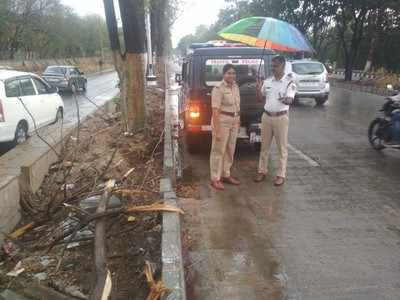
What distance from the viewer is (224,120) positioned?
6.79 m


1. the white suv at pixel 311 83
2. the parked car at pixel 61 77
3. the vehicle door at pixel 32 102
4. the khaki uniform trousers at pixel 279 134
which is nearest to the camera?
the khaki uniform trousers at pixel 279 134

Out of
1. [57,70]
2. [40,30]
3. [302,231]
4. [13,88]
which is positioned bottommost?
[57,70]

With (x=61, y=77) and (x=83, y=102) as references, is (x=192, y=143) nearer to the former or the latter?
(x=83, y=102)

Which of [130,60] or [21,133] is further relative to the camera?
[21,133]

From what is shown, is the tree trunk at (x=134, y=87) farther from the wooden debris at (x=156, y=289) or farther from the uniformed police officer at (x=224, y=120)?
the wooden debris at (x=156, y=289)

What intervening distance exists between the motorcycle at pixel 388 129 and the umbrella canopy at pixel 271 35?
2.40 m

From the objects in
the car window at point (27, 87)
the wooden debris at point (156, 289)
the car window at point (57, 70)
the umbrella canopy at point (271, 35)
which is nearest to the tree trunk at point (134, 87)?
the umbrella canopy at point (271, 35)

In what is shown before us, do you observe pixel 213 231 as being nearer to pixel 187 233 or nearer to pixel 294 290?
pixel 187 233

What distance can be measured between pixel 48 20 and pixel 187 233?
50.5 metres

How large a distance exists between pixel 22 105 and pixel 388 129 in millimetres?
7394

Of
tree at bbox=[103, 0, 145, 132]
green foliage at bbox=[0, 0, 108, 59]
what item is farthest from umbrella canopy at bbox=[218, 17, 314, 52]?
green foliage at bbox=[0, 0, 108, 59]

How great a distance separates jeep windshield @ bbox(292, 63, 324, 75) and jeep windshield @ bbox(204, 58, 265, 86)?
9.72m

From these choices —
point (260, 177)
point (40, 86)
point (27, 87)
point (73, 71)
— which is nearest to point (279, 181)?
point (260, 177)

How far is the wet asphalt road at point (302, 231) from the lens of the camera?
4203mm
